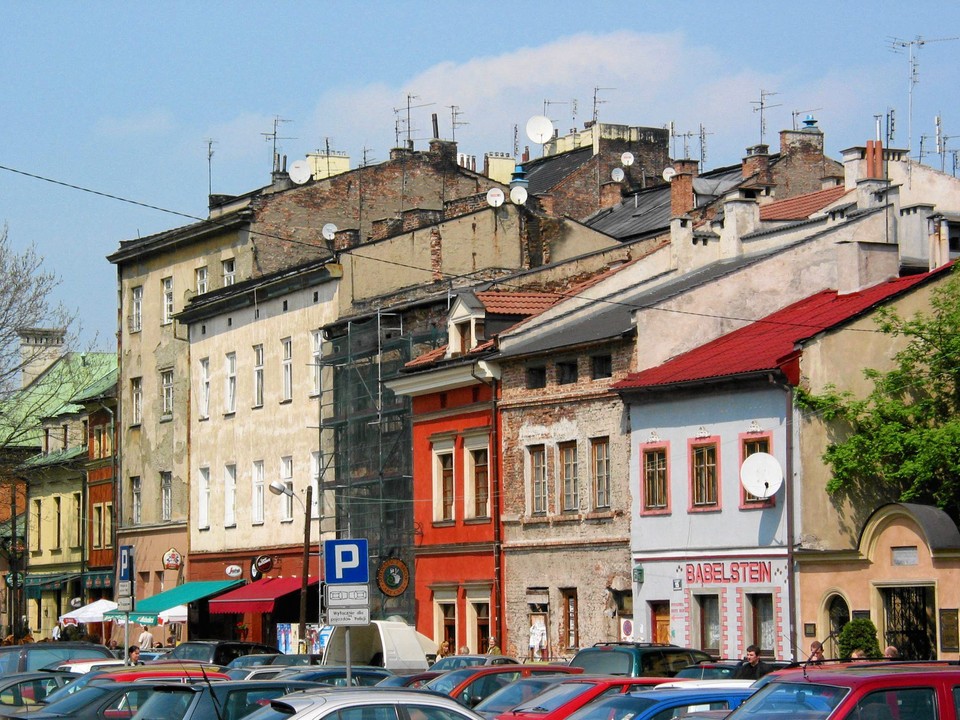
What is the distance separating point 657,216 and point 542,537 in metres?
20.9

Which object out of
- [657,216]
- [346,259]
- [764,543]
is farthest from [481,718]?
[657,216]

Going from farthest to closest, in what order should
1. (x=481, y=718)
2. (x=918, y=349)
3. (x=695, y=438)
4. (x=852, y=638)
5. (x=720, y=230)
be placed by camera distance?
(x=720, y=230), (x=695, y=438), (x=918, y=349), (x=852, y=638), (x=481, y=718)

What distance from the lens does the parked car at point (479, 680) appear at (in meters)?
23.3

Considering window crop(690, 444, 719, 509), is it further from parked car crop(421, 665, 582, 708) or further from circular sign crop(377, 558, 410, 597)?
parked car crop(421, 665, 582, 708)

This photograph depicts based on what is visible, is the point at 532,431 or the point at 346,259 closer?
the point at 532,431

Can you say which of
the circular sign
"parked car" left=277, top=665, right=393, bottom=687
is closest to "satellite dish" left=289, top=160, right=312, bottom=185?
the circular sign

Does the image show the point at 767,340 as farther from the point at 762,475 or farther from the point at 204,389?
the point at 204,389

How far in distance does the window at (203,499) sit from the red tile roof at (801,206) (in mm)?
20622

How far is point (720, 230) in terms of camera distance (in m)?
44.3

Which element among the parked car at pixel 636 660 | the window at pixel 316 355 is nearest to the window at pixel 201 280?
the window at pixel 316 355

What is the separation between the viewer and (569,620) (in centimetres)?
3825

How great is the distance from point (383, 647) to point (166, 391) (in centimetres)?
2678

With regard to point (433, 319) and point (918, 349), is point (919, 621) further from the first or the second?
point (433, 319)

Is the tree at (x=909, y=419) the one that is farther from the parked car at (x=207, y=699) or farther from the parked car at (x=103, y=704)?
the parked car at (x=207, y=699)
